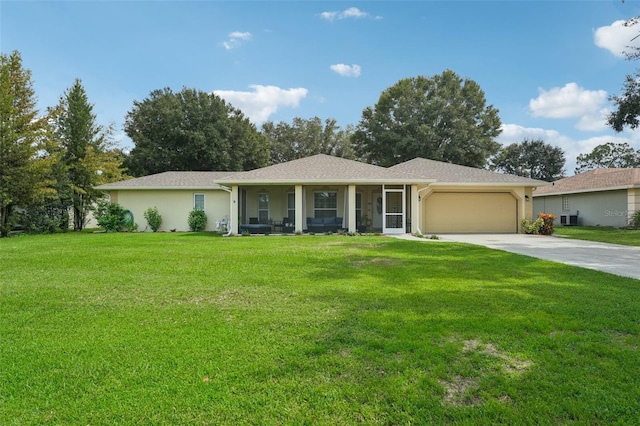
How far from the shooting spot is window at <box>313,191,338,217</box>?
18.3 metres

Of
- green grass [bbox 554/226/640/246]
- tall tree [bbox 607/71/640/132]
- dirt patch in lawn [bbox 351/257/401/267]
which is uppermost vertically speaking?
tall tree [bbox 607/71/640/132]

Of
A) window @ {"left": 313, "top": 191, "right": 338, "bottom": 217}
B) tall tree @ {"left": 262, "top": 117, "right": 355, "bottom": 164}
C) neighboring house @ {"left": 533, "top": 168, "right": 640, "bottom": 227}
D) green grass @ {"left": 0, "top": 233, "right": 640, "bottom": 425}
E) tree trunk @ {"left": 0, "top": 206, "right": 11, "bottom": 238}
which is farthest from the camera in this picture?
tall tree @ {"left": 262, "top": 117, "right": 355, "bottom": 164}

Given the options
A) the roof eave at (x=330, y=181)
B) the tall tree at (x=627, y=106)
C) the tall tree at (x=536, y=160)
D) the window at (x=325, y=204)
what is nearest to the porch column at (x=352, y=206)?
the roof eave at (x=330, y=181)

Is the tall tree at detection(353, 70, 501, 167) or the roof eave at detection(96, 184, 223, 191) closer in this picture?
the roof eave at detection(96, 184, 223, 191)

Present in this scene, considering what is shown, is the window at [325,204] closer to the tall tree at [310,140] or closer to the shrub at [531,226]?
the shrub at [531,226]

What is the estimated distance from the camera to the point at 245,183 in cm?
1647

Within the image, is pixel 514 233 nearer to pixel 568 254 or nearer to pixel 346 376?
pixel 568 254

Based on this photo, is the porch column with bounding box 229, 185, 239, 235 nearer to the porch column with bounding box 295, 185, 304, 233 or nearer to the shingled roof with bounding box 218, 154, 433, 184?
the shingled roof with bounding box 218, 154, 433, 184

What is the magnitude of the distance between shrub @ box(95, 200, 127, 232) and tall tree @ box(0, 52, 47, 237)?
8.76 feet

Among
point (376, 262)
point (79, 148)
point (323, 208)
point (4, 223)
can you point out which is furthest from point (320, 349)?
point (79, 148)

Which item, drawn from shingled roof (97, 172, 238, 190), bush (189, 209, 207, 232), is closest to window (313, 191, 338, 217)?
shingled roof (97, 172, 238, 190)

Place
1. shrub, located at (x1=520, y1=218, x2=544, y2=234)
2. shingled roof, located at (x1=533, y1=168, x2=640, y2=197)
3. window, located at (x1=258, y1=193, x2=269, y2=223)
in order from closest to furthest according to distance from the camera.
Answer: shrub, located at (x1=520, y1=218, x2=544, y2=234) → window, located at (x1=258, y1=193, x2=269, y2=223) → shingled roof, located at (x1=533, y1=168, x2=640, y2=197)

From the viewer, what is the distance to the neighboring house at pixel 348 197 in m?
16.8

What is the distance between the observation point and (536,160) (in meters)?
43.9
